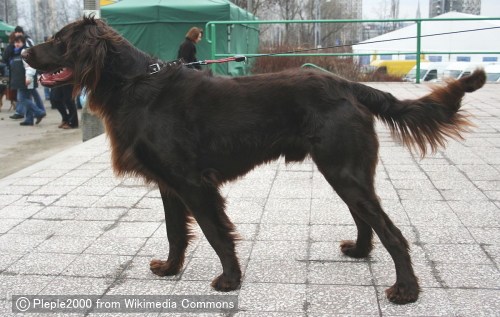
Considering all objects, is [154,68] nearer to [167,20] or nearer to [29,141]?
[29,141]

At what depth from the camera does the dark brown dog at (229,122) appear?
3086 mm

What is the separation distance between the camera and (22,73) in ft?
40.1

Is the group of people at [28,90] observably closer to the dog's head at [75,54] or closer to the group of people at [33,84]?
the group of people at [33,84]

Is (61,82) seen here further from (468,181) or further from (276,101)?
(468,181)

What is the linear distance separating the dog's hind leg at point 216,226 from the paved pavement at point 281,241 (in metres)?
0.11

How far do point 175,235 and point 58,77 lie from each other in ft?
3.94

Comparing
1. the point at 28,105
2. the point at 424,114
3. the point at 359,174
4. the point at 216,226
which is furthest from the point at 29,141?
the point at 424,114

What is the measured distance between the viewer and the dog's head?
10.2ft

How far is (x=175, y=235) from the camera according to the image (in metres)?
3.52

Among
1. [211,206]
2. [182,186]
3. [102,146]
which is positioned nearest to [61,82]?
[182,186]

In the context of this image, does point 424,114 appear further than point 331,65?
No

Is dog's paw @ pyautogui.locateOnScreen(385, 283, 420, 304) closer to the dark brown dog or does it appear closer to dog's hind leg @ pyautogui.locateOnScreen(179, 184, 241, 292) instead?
the dark brown dog

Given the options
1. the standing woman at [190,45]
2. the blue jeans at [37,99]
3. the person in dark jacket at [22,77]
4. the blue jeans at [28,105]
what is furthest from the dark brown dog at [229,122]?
the blue jeans at [37,99]

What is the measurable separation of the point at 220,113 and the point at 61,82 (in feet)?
3.12
